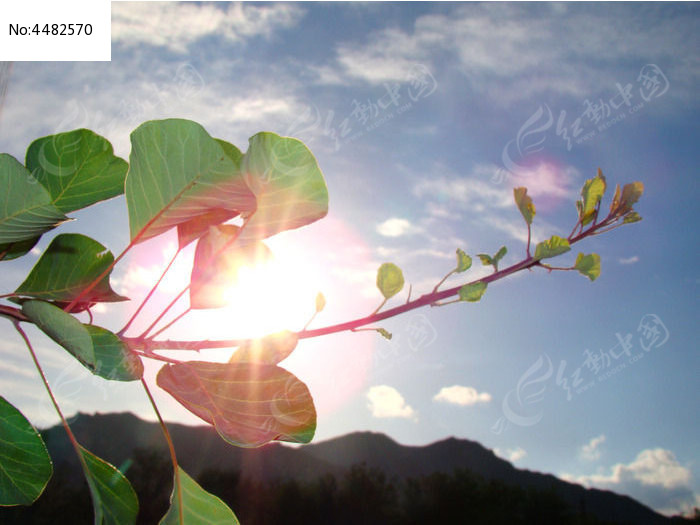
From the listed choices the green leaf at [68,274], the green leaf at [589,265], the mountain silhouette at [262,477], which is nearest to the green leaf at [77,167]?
the green leaf at [68,274]

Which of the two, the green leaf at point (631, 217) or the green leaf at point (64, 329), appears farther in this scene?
the green leaf at point (631, 217)

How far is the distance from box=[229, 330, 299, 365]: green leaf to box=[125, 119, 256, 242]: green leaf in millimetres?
91

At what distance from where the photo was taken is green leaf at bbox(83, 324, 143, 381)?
1.11 ft

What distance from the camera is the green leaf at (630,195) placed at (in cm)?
44

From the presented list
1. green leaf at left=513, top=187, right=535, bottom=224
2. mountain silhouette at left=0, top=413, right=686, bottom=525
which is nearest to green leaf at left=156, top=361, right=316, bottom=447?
green leaf at left=513, top=187, right=535, bottom=224

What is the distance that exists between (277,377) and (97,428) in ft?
96.7

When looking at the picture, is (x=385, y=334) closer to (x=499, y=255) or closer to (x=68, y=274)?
(x=499, y=255)

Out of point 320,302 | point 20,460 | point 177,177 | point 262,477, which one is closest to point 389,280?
point 320,302

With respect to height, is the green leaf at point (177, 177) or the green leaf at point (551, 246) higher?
the green leaf at point (177, 177)

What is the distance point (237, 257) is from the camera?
16.3 inches

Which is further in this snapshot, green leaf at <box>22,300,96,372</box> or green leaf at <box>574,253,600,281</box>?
green leaf at <box>574,253,600,281</box>

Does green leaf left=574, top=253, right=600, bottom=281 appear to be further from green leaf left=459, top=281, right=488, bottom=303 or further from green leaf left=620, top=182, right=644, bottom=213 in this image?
green leaf left=459, top=281, right=488, bottom=303

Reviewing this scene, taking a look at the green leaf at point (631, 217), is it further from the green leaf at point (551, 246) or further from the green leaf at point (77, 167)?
the green leaf at point (77, 167)

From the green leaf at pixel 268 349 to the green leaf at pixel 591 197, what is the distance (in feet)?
0.84
